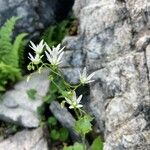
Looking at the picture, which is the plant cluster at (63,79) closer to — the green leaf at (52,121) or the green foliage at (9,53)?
the green leaf at (52,121)

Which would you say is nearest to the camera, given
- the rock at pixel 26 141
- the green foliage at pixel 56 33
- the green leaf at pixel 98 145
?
the green leaf at pixel 98 145

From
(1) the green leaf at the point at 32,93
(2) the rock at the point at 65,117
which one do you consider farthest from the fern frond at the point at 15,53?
(2) the rock at the point at 65,117

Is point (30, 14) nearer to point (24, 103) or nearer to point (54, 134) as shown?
point (24, 103)

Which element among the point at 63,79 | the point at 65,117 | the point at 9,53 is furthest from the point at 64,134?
the point at 63,79

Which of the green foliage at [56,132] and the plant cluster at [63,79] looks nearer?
the plant cluster at [63,79]

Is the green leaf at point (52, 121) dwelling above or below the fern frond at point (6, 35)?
below

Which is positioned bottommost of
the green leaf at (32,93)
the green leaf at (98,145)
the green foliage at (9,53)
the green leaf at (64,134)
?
the green leaf at (64,134)

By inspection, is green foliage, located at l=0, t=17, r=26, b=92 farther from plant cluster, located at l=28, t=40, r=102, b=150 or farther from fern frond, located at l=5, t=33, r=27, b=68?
plant cluster, located at l=28, t=40, r=102, b=150

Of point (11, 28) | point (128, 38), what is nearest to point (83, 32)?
point (128, 38)
